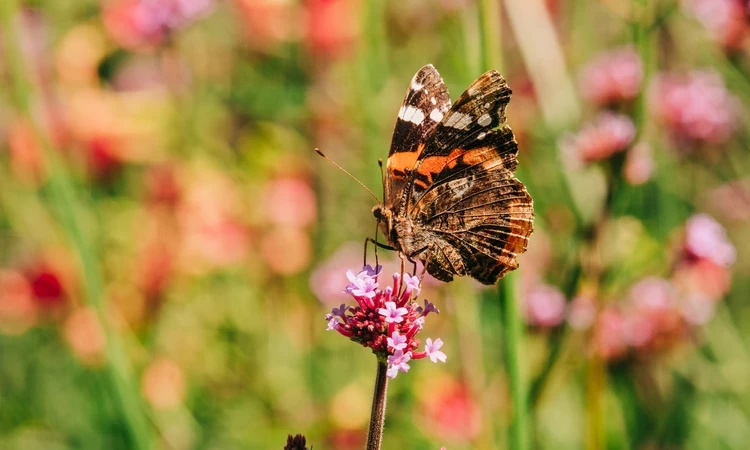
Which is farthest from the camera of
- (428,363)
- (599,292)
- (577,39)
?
(577,39)

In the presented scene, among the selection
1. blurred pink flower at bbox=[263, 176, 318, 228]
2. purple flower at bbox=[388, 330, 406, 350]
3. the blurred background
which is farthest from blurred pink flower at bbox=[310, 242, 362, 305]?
purple flower at bbox=[388, 330, 406, 350]

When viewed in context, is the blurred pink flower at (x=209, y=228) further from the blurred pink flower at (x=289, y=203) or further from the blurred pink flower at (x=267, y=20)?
the blurred pink flower at (x=267, y=20)

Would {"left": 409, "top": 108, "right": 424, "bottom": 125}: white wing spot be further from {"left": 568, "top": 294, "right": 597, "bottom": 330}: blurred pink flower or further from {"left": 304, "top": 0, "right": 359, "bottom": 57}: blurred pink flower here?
{"left": 304, "top": 0, "right": 359, "bottom": 57}: blurred pink flower

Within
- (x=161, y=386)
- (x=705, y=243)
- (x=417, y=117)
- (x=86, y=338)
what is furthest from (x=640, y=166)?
(x=86, y=338)

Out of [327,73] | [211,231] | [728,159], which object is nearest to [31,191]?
[211,231]

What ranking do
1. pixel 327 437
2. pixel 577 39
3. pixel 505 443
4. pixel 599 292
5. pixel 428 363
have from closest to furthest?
pixel 599 292
pixel 505 443
pixel 327 437
pixel 428 363
pixel 577 39

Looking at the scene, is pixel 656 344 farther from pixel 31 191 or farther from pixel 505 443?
pixel 31 191
